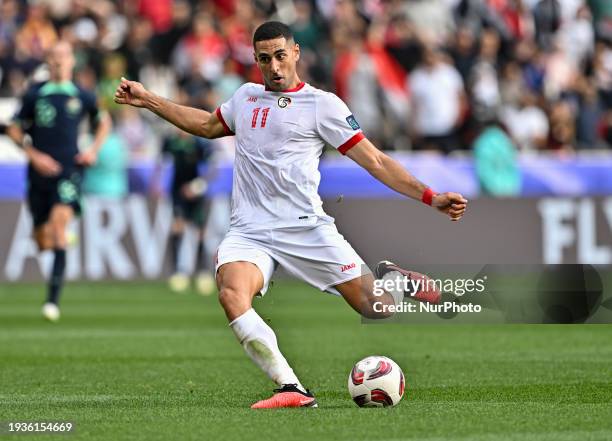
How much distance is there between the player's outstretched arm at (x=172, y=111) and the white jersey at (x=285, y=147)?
26cm

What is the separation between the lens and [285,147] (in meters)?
9.25

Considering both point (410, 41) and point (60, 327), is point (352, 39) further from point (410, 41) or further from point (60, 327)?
point (60, 327)

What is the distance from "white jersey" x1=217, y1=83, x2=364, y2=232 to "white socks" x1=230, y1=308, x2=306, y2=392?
65 centimetres

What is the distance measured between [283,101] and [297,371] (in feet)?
9.87

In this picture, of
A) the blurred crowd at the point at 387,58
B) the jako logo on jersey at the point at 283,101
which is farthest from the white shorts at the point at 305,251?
the blurred crowd at the point at 387,58

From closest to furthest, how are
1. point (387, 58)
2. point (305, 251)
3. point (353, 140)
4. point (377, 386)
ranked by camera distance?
point (377, 386) < point (353, 140) < point (305, 251) < point (387, 58)

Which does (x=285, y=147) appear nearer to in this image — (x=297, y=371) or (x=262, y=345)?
(x=262, y=345)

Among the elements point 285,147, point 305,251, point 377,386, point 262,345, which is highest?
point 285,147

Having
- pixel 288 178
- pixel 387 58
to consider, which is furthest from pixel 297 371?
pixel 387 58

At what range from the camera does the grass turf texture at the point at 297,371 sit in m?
8.07

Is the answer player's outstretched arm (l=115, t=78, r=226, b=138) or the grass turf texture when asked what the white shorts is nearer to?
the grass turf texture

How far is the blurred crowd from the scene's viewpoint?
23.9m

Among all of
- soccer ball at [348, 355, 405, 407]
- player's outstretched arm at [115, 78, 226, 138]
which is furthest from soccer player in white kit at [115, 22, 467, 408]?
soccer ball at [348, 355, 405, 407]

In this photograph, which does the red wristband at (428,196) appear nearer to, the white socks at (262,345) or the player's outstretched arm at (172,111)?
the white socks at (262,345)
